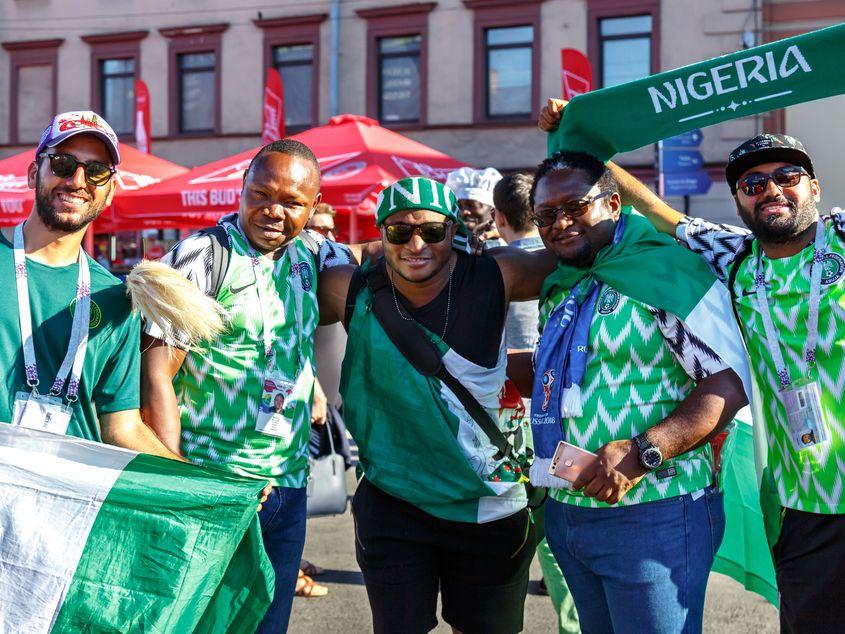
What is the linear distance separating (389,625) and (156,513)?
1025 millimetres

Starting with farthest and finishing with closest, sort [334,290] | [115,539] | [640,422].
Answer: [334,290]
[640,422]
[115,539]

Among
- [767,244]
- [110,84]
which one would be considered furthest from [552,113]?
[110,84]

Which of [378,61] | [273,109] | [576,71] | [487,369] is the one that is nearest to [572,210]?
[487,369]

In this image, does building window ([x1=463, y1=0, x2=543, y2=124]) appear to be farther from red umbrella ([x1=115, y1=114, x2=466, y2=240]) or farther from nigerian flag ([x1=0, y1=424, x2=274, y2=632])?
nigerian flag ([x1=0, y1=424, x2=274, y2=632])

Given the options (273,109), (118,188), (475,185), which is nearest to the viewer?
(475,185)

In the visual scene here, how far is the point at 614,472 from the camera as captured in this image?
2.49 m

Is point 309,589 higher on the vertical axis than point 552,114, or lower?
lower

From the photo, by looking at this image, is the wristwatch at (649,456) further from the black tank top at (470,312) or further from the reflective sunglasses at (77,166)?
the reflective sunglasses at (77,166)

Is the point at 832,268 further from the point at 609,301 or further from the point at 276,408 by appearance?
the point at 276,408

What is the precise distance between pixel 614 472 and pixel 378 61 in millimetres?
17011

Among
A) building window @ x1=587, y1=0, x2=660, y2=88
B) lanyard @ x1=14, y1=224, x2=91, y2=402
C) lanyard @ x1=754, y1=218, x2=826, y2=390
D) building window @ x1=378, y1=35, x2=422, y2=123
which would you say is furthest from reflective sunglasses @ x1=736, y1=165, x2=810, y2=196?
building window @ x1=378, y1=35, x2=422, y2=123

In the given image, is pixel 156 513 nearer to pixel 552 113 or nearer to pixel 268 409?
pixel 268 409

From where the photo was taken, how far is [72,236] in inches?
101

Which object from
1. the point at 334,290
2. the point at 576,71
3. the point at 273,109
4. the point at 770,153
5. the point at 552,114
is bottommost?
the point at 334,290
